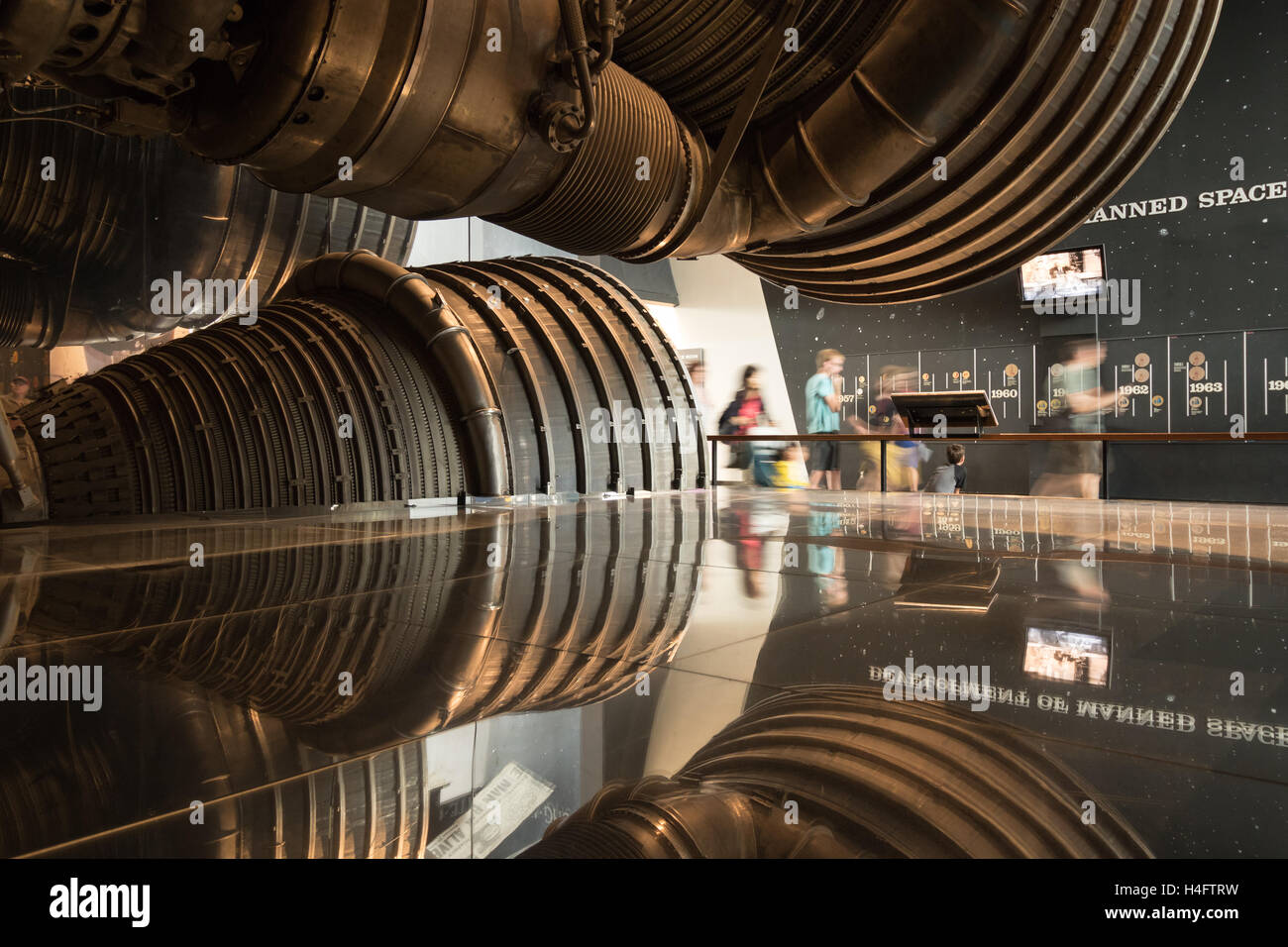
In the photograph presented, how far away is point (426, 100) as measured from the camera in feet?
9.48

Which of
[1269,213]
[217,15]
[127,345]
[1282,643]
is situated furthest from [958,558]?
[1269,213]

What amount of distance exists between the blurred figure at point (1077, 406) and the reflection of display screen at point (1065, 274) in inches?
27.6

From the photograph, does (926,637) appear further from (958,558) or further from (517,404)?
(517,404)

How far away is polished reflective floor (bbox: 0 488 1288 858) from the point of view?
37.0 inches

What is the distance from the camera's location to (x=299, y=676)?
1525 millimetres

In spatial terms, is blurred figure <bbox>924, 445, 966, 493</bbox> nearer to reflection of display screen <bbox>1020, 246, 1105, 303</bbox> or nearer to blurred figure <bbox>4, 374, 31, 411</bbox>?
reflection of display screen <bbox>1020, 246, 1105, 303</bbox>

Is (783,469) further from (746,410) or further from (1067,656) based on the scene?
(1067,656)

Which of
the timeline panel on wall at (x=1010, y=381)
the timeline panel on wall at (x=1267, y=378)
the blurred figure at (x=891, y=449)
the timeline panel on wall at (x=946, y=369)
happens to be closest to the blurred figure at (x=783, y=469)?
the blurred figure at (x=891, y=449)

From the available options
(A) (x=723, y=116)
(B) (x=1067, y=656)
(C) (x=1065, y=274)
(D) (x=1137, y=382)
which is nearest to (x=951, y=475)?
(D) (x=1137, y=382)

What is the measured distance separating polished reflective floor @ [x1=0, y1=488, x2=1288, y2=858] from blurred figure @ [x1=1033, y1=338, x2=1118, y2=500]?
818 centimetres

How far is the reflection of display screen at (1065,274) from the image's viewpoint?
35.7ft

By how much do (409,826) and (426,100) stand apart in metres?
2.60

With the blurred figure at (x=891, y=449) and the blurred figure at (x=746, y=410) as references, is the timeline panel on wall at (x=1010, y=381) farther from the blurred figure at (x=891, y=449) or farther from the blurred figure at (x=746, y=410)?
the blurred figure at (x=746, y=410)

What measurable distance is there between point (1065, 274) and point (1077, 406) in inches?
68.4
